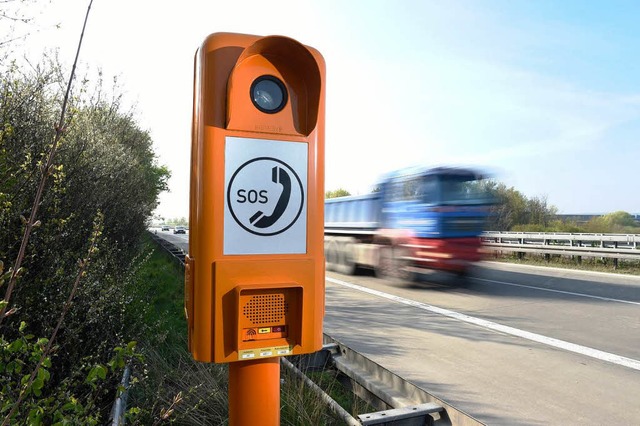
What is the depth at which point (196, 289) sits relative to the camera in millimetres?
2133

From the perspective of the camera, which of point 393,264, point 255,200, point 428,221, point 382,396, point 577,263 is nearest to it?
point 255,200

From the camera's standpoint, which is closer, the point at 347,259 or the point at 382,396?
the point at 382,396

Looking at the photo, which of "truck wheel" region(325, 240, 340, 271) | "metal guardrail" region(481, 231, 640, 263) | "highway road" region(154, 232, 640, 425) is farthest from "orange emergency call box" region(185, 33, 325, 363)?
"truck wheel" region(325, 240, 340, 271)

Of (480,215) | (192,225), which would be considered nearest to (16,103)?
(192,225)

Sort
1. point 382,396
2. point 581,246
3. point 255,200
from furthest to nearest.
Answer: point 581,246 < point 382,396 < point 255,200

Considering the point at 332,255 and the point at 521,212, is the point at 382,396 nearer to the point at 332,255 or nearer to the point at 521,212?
the point at 332,255

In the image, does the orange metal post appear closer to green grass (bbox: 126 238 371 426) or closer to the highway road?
green grass (bbox: 126 238 371 426)

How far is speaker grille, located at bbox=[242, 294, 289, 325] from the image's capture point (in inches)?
84.1

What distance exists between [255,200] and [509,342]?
18.2 ft

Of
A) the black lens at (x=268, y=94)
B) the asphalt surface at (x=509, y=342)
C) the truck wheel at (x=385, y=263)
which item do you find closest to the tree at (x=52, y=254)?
the black lens at (x=268, y=94)

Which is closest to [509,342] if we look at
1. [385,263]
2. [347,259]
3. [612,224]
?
[385,263]

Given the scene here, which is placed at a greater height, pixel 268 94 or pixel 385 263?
pixel 268 94

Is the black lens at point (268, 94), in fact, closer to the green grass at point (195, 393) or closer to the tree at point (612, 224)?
the green grass at point (195, 393)

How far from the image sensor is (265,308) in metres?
2.16
